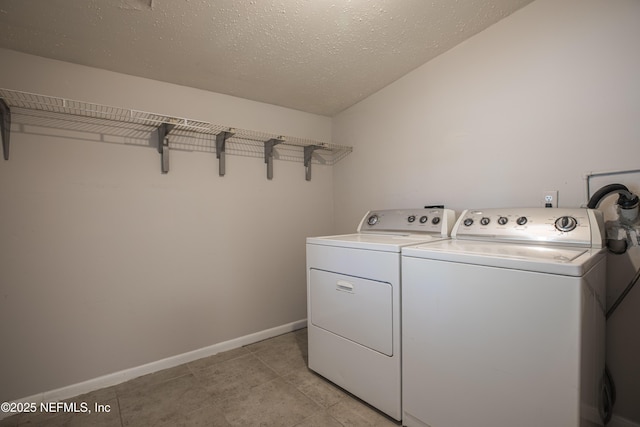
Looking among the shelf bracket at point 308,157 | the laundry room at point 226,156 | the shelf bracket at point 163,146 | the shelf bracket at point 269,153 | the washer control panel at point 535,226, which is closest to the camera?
the washer control panel at point 535,226

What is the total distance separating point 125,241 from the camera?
1.91m

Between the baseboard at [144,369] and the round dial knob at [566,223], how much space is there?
7.14 feet

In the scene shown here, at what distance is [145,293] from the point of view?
1.98 metres

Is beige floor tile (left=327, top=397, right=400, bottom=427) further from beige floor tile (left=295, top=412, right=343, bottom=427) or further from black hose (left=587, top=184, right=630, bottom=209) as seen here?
black hose (left=587, top=184, right=630, bottom=209)

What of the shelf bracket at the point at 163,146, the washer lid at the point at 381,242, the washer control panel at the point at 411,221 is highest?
the shelf bracket at the point at 163,146

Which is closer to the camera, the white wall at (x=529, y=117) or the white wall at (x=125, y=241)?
the white wall at (x=529, y=117)

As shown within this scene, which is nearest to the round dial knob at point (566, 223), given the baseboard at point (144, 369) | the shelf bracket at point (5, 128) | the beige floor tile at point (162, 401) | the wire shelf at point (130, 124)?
the wire shelf at point (130, 124)

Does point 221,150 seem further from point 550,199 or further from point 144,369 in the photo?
point 550,199

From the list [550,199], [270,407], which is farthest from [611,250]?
[270,407]

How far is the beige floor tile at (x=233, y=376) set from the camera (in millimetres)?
1725

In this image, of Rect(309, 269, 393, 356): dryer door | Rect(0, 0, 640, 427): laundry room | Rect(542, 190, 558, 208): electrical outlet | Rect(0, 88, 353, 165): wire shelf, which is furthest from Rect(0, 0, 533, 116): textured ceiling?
Rect(309, 269, 393, 356): dryer door

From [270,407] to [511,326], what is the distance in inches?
51.9

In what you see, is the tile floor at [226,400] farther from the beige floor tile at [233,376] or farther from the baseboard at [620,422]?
the baseboard at [620,422]

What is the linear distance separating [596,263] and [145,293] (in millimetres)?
2495
